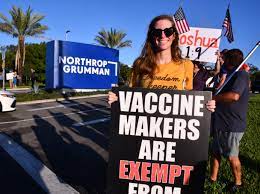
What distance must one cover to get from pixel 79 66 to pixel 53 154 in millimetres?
18085

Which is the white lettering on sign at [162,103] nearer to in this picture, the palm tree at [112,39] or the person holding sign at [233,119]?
the person holding sign at [233,119]

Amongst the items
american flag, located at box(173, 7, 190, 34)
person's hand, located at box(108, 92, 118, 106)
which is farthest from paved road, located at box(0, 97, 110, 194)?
american flag, located at box(173, 7, 190, 34)

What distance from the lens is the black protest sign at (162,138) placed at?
3062 mm

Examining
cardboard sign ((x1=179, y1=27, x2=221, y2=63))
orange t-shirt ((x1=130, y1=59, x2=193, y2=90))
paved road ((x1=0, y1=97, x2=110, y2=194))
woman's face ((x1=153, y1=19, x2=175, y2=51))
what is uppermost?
cardboard sign ((x1=179, y1=27, x2=221, y2=63))

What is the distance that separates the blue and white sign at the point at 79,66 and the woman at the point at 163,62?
21044mm

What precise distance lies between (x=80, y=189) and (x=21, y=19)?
35.8 m

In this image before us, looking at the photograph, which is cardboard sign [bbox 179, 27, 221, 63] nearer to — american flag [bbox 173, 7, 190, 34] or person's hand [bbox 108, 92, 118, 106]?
american flag [bbox 173, 7, 190, 34]

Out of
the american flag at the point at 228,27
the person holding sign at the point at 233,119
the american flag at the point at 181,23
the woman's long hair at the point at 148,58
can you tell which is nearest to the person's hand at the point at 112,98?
the woman's long hair at the point at 148,58

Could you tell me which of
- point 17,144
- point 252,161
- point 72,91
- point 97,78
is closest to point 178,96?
point 252,161

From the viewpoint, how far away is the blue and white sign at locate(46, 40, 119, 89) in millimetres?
23969

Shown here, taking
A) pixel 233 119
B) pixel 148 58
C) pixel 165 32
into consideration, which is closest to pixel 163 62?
pixel 148 58

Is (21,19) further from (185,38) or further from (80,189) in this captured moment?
(80,189)

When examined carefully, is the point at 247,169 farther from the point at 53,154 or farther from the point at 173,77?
the point at 53,154

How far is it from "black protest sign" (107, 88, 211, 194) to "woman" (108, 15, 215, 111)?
5.7 inches
